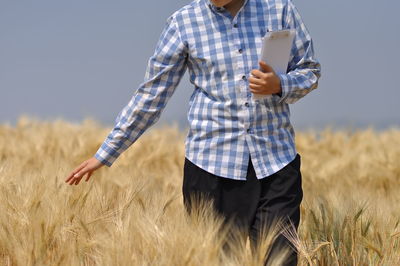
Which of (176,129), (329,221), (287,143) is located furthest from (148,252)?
(176,129)

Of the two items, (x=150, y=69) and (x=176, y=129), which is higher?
(x=150, y=69)

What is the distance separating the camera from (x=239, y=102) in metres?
2.23

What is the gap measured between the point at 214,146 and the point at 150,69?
1.28 ft

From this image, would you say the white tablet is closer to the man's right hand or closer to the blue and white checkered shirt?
the blue and white checkered shirt

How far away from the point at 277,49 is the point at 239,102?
0.70 feet

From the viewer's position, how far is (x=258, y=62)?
7.36 ft

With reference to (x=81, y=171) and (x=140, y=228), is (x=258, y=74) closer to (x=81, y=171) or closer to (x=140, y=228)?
(x=140, y=228)

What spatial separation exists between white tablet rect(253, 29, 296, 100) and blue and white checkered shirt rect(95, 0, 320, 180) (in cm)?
5

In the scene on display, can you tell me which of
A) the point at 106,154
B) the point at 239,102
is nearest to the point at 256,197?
the point at 239,102

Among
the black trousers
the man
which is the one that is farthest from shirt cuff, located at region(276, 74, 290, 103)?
the black trousers

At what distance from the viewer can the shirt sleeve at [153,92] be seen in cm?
238

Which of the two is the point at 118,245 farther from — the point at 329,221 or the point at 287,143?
the point at 329,221

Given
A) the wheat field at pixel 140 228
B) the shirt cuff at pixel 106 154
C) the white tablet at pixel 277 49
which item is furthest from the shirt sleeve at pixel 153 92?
the white tablet at pixel 277 49

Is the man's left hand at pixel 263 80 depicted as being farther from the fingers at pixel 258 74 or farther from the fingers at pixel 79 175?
the fingers at pixel 79 175
